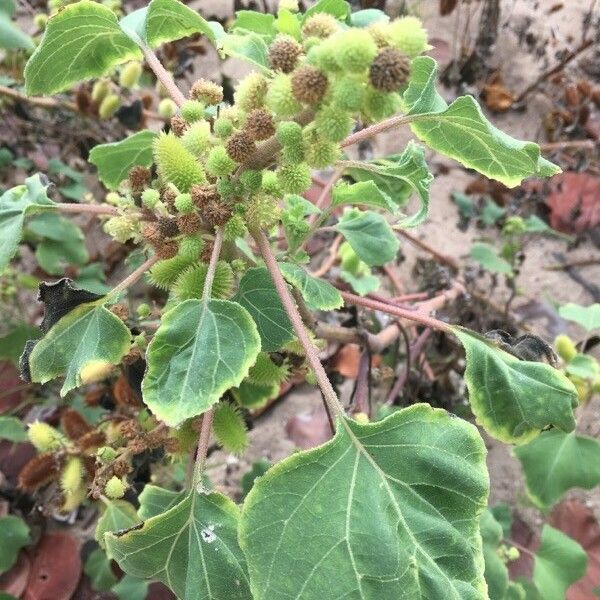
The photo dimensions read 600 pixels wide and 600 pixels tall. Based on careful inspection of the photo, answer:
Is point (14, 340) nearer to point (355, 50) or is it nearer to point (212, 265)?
point (212, 265)

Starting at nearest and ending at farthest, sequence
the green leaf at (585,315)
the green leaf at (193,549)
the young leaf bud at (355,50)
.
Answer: the young leaf bud at (355,50), the green leaf at (193,549), the green leaf at (585,315)

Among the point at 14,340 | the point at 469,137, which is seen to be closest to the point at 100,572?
the point at 14,340

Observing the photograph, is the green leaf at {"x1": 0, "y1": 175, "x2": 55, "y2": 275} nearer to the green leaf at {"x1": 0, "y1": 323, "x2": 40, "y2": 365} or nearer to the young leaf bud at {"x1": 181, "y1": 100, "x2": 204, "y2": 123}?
the young leaf bud at {"x1": 181, "y1": 100, "x2": 204, "y2": 123}

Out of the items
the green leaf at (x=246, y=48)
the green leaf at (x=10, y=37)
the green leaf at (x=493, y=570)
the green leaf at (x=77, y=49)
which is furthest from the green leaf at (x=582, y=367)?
the green leaf at (x=10, y=37)

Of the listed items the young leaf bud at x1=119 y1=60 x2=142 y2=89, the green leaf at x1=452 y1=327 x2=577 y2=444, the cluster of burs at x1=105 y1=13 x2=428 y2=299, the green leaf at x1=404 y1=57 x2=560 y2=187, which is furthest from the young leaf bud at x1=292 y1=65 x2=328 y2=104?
the young leaf bud at x1=119 y1=60 x2=142 y2=89

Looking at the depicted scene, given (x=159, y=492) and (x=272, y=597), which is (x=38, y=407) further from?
(x=272, y=597)

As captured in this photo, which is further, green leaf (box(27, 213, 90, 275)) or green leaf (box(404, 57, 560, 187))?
green leaf (box(27, 213, 90, 275))

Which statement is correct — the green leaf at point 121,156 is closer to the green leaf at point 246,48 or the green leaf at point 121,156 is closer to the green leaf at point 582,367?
the green leaf at point 246,48

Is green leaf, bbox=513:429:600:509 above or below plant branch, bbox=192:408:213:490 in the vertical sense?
below
